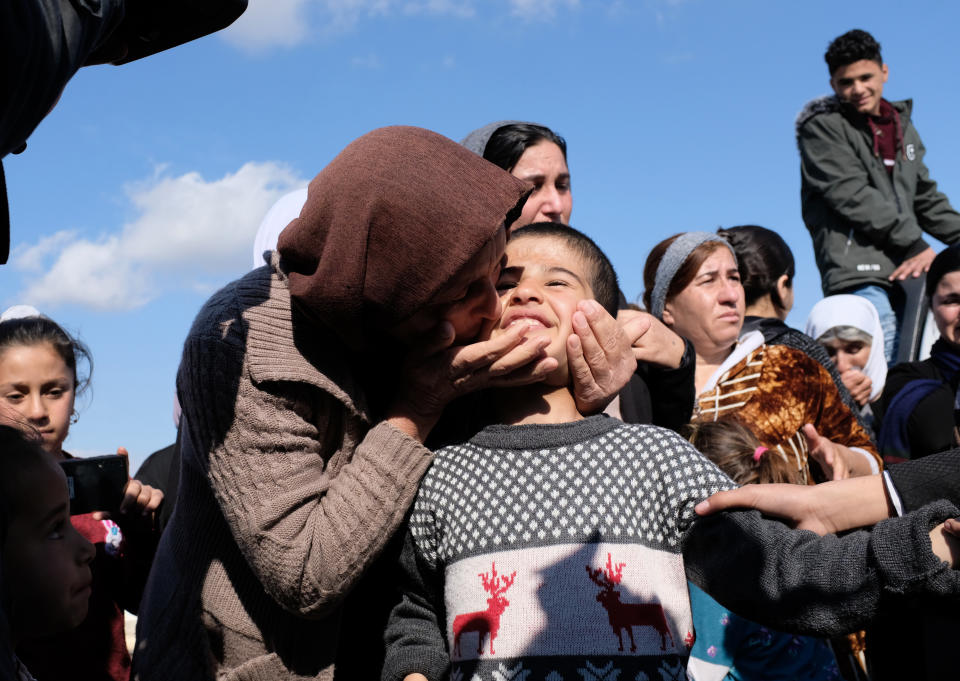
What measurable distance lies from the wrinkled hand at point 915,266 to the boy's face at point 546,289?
3.83 metres

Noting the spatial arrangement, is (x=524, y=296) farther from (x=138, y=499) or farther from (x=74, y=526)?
(x=74, y=526)

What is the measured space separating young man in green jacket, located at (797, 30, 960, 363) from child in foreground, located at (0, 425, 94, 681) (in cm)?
487

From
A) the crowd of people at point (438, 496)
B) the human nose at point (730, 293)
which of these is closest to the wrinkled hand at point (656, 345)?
the crowd of people at point (438, 496)

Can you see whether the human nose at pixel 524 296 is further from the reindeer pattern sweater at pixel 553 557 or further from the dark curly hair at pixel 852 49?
the dark curly hair at pixel 852 49

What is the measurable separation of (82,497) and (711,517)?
189 cm

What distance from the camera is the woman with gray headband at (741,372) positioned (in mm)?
3746

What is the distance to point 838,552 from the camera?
1841 mm

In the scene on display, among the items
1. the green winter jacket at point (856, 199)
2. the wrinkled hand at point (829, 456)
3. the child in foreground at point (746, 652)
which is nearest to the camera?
the child in foreground at point (746, 652)

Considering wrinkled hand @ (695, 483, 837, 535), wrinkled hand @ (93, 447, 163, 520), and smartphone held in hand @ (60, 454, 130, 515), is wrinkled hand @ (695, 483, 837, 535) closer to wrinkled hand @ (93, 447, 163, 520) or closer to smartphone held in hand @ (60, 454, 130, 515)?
smartphone held in hand @ (60, 454, 130, 515)

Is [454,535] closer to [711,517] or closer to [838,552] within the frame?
[711,517]


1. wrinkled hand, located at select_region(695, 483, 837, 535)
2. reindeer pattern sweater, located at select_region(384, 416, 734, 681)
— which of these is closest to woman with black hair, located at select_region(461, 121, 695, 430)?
reindeer pattern sweater, located at select_region(384, 416, 734, 681)

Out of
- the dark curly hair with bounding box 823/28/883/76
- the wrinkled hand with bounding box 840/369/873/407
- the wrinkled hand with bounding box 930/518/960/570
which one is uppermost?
the dark curly hair with bounding box 823/28/883/76

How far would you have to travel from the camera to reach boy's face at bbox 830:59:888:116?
5863 mm

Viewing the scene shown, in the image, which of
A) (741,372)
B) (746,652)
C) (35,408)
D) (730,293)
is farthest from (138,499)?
(730,293)
